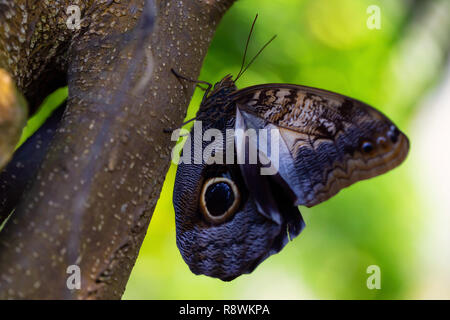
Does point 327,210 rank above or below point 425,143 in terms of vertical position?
below

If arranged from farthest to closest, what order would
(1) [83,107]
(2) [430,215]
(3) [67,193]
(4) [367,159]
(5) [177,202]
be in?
(2) [430,215] → (5) [177,202] → (4) [367,159] → (1) [83,107] → (3) [67,193]

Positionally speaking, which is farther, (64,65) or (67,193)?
(64,65)

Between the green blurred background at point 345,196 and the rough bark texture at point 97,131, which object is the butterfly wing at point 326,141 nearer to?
the rough bark texture at point 97,131

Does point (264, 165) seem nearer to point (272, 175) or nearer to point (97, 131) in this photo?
point (272, 175)

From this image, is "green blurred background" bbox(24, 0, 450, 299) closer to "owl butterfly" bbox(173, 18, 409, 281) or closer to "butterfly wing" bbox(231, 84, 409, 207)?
"owl butterfly" bbox(173, 18, 409, 281)

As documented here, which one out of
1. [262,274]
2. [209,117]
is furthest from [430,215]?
[209,117]

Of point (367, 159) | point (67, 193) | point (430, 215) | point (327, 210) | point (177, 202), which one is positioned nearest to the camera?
point (67, 193)

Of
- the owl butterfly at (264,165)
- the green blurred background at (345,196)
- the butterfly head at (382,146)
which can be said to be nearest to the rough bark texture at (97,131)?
the owl butterfly at (264,165)

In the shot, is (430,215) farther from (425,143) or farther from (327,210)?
(327,210)
